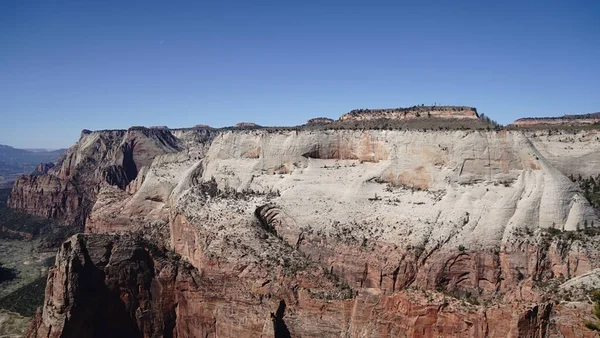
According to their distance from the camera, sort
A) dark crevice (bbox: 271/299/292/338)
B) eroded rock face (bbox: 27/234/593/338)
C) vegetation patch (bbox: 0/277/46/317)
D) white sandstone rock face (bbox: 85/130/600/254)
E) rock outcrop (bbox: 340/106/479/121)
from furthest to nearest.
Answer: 1. vegetation patch (bbox: 0/277/46/317)
2. rock outcrop (bbox: 340/106/479/121)
3. white sandstone rock face (bbox: 85/130/600/254)
4. dark crevice (bbox: 271/299/292/338)
5. eroded rock face (bbox: 27/234/593/338)

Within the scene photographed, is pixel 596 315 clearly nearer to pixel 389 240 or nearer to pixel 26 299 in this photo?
pixel 389 240

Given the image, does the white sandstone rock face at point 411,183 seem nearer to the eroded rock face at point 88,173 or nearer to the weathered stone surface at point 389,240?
the weathered stone surface at point 389,240

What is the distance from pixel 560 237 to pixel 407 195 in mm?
9782

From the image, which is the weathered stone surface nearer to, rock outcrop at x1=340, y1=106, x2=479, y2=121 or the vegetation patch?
rock outcrop at x1=340, y1=106, x2=479, y2=121

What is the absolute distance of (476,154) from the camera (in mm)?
34312

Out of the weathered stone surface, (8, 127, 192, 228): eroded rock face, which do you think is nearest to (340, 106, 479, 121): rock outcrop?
the weathered stone surface

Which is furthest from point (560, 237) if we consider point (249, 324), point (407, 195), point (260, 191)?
point (260, 191)

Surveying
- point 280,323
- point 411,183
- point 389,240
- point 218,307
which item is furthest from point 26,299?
point 411,183

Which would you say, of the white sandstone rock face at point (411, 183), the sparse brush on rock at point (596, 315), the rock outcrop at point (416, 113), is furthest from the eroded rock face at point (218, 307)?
the rock outcrop at point (416, 113)

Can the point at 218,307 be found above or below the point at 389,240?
below

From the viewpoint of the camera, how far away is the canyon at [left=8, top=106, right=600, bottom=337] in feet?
91.3

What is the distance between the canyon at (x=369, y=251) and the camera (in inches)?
1096

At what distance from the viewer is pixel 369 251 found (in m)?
32.6

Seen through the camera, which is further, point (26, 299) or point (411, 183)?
point (26, 299)
